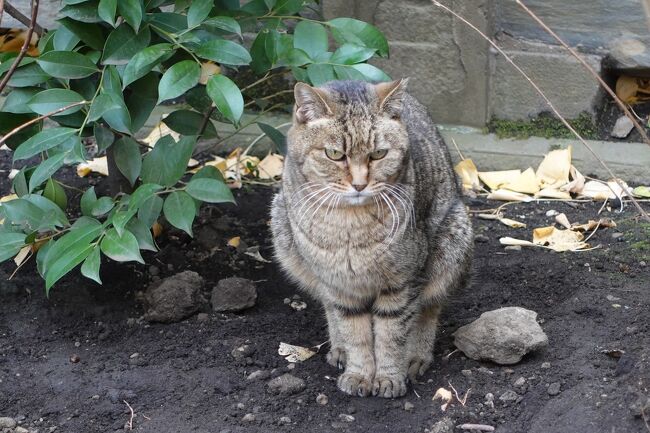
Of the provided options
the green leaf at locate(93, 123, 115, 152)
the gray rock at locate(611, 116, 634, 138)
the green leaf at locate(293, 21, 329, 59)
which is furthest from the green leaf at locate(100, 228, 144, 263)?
the gray rock at locate(611, 116, 634, 138)

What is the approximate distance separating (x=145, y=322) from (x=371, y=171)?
151 centimetres

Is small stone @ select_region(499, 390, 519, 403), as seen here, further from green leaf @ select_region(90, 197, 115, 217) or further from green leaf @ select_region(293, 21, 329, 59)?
green leaf @ select_region(90, 197, 115, 217)

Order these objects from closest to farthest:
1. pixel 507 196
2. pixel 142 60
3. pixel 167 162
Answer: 1. pixel 142 60
2. pixel 167 162
3. pixel 507 196

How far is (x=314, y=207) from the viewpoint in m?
3.90

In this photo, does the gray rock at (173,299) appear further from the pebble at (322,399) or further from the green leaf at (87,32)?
the green leaf at (87,32)

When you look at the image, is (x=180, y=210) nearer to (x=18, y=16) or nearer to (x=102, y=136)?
(x=102, y=136)

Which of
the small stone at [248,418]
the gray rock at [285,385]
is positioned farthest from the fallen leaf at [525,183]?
the small stone at [248,418]

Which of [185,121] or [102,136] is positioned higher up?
[102,136]

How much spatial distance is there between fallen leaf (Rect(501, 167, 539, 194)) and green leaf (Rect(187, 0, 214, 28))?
262cm

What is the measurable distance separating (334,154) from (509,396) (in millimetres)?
1231

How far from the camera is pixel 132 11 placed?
3.83 meters

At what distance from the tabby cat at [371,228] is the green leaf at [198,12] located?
54 centimetres

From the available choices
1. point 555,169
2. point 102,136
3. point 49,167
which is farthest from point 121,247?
point 555,169

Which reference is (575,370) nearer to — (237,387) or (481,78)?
(237,387)
